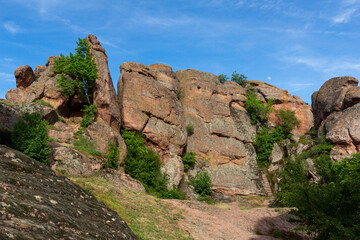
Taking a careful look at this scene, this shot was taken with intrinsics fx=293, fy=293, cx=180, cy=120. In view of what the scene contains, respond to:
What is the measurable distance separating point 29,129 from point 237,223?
53.8 ft

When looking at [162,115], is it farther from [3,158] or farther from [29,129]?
[3,158]

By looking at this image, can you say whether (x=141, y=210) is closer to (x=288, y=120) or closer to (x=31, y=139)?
(x=31, y=139)

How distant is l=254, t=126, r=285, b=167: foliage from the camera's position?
44.4 meters

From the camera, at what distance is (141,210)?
1848 centimetres

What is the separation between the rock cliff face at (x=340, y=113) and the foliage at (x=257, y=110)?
798cm

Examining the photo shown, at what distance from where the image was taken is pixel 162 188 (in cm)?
3055

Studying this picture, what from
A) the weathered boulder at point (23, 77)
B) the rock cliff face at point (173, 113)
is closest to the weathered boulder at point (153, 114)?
the rock cliff face at point (173, 113)

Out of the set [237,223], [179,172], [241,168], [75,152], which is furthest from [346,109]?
[75,152]

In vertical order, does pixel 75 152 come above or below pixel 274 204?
above

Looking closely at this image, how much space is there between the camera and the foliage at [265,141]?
4444 cm

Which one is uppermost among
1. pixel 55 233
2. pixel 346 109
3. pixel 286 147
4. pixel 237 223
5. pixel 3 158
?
pixel 346 109

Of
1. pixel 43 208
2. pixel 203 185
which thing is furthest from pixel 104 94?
pixel 43 208

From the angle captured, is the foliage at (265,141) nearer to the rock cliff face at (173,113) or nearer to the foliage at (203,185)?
the rock cliff face at (173,113)

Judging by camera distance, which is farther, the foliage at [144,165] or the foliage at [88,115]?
the foliage at [144,165]
